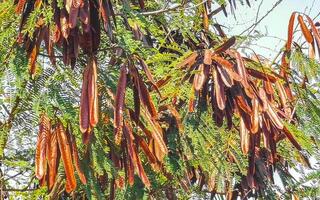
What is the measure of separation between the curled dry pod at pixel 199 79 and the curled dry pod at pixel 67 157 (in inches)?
15.6

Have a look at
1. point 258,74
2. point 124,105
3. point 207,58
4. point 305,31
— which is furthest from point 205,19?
point 124,105

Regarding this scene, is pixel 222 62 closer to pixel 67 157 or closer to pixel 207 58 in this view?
pixel 207 58

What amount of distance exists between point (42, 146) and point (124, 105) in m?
0.22

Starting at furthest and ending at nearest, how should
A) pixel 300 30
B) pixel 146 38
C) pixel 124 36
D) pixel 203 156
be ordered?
1. pixel 146 38
2. pixel 300 30
3. pixel 203 156
4. pixel 124 36

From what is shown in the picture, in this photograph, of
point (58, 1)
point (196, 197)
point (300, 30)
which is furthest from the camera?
point (196, 197)

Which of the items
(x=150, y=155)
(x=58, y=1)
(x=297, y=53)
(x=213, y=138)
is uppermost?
(x=297, y=53)

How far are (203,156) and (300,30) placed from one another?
63 cm

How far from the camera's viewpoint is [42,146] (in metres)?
1.39

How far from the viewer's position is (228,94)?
168 cm

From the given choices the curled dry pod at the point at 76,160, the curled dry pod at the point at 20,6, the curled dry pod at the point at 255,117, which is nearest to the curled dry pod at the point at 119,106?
the curled dry pod at the point at 76,160

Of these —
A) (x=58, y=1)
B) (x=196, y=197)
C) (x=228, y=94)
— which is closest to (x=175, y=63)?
(x=228, y=94)

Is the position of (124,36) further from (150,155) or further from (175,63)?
(150,155)

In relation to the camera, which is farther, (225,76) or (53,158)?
(225,76)

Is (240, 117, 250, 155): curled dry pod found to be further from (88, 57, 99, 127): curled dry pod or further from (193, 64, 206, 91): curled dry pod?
(88, 57, 99, 127): curled dry pod
